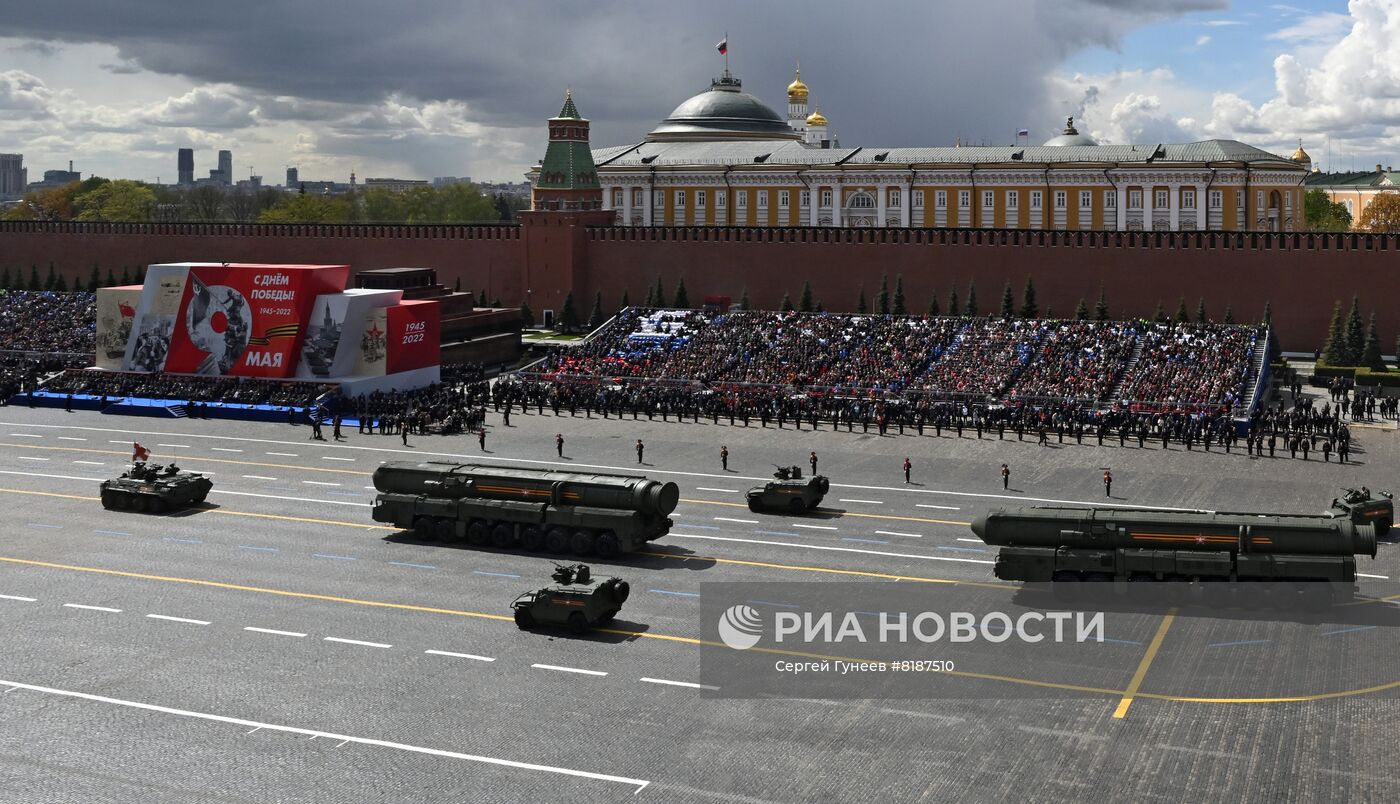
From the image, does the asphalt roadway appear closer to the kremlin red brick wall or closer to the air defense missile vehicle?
the air defense missile vehicle

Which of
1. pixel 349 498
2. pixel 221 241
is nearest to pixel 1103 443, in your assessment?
pixel 349 498

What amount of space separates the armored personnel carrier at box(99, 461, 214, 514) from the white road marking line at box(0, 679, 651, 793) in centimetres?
1348

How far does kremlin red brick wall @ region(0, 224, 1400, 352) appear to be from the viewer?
63312 millimetres

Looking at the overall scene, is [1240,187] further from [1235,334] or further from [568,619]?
[568,619]

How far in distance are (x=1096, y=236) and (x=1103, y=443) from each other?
21587mm

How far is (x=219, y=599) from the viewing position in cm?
2920

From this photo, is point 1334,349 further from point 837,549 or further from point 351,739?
point 351,739

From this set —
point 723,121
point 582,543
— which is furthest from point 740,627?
point 723,121

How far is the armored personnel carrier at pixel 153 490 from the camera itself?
37625mm

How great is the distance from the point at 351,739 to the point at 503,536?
38.9 ft

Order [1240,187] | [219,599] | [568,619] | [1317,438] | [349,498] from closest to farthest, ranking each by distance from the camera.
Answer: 1. [568,619]
2. [219,599]
3. [349,498]
4. [1317,438]
5. [1240,187]

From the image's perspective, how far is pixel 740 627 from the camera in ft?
88.1

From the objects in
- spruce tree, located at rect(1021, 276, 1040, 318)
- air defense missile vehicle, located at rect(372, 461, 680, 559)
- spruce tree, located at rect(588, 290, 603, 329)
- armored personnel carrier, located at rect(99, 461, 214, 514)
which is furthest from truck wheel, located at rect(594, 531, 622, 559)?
spruce tree, located at rect(588, 290, 603, 329)

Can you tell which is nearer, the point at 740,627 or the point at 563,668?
the point at 563,668
